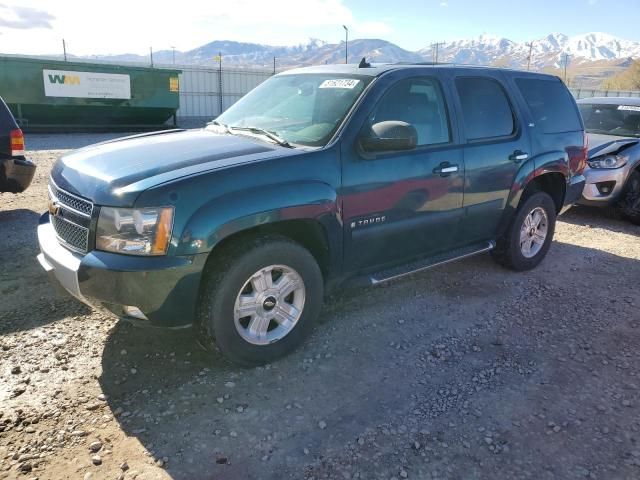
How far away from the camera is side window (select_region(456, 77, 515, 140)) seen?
14.5 ft

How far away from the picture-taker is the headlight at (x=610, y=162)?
7496 millimetres

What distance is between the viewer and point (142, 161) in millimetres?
3256

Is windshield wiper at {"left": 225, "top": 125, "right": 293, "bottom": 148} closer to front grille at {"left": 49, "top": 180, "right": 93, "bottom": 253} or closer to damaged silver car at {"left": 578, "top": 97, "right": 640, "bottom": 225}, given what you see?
front grille at {"left": 49, "top": 180, "right": 93, "bottom": 253}

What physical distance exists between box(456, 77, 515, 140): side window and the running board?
98 centimetres

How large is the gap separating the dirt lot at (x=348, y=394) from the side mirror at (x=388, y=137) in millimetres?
1381

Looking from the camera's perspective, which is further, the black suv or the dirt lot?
the black suv

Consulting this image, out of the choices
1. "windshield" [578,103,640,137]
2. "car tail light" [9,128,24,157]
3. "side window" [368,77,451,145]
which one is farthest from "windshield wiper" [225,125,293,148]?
"windshield" [578,103,640,137]

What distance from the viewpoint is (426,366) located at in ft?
11.6

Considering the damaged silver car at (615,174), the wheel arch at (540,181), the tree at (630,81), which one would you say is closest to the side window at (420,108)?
the wheel arch at (540,181)

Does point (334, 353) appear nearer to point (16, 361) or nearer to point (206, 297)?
point (206, 297)

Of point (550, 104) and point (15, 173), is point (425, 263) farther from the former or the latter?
point (15, 173)

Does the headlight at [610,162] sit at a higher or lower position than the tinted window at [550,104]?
lower

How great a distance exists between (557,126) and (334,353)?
11.2 ft

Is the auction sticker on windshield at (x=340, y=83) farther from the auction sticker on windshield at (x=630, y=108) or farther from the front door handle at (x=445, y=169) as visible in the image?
the auction sticker on windshield at (x=630, y=108)
